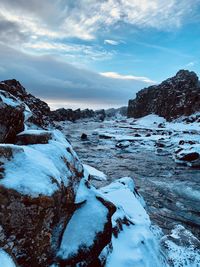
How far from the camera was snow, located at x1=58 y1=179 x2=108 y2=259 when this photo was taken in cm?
573

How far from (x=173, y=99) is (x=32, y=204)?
322 ft

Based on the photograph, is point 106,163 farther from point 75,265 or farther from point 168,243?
point 75,265

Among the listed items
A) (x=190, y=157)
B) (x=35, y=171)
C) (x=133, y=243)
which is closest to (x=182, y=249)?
(x=133, y=243)

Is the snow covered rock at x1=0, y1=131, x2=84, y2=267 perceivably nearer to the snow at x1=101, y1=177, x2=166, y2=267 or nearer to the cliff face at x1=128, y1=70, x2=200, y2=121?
the snow at x1=101, y1=177, x2=166, y2=267

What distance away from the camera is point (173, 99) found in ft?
324

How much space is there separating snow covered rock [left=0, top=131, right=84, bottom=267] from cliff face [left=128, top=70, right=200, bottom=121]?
3071 inches

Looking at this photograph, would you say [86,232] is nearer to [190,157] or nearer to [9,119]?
[9,119]

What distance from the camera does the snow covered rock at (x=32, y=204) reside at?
4645 millimetres

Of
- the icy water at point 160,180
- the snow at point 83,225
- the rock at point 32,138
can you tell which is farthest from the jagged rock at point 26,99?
the snow at point 83,225

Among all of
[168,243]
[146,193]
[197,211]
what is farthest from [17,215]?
[146,193]

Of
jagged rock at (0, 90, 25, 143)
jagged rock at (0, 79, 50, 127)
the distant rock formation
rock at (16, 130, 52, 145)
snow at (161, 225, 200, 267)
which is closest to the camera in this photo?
rock at (16, 130, 52, 145)

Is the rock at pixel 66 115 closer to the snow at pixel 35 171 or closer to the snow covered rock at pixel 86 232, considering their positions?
the snow covered rock at pixel 86 232

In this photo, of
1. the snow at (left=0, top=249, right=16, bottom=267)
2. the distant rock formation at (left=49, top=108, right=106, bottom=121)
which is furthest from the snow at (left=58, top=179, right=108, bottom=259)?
the distant rock formation at (left=49, top=108, right=106, bottom=121)

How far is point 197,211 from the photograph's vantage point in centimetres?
1277
